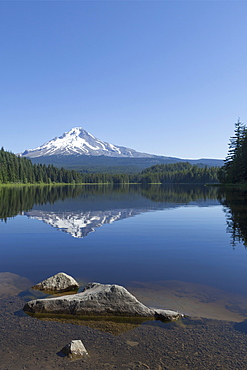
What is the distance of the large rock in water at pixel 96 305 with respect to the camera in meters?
10.1

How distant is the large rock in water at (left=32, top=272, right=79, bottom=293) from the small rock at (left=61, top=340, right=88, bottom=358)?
4563mm

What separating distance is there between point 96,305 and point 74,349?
2631mm

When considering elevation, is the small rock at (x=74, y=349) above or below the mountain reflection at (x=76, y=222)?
above

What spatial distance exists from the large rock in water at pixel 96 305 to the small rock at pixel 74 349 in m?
2.31

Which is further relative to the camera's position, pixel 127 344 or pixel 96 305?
pixel 96 305

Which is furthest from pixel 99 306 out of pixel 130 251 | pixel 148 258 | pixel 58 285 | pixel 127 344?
pixel 130 251

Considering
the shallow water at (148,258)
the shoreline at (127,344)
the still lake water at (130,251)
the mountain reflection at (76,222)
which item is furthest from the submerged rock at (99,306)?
the mountain reflection at (76,222)

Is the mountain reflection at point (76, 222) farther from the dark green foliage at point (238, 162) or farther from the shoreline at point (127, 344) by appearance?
the dark green foliage at point (238, 162)

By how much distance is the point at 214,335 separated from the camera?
8633 mm

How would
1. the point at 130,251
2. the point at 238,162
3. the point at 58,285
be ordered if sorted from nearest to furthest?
the point at 58,285
the point at 130,251
the point at 238,162

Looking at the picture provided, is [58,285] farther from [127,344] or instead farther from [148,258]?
[148,258]

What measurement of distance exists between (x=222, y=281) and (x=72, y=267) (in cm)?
787

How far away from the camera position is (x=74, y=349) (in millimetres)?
7738

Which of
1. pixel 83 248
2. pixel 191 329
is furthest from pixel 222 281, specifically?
pixel 83 248
